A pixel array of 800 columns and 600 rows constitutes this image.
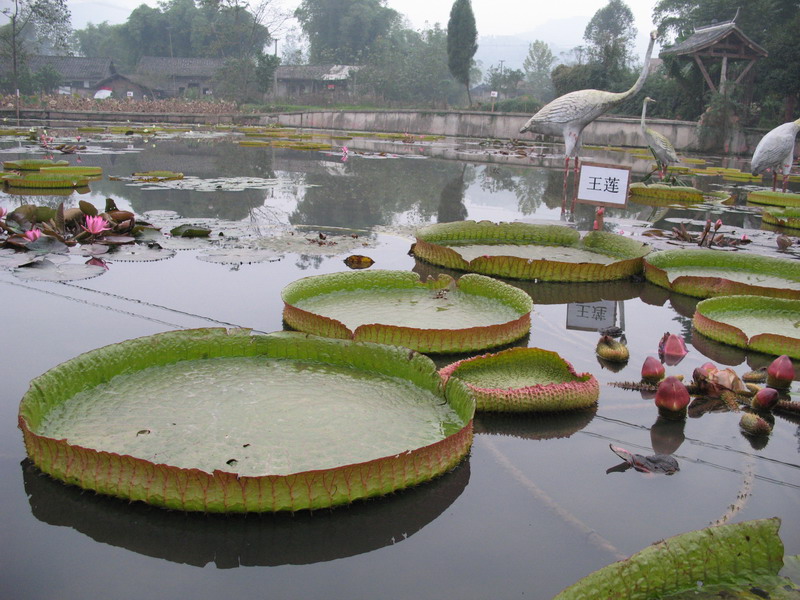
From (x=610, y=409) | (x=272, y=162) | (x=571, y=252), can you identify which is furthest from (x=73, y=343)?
(x=272, y=162)

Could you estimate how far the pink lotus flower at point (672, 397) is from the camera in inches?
119

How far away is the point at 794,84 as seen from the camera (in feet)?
82.5

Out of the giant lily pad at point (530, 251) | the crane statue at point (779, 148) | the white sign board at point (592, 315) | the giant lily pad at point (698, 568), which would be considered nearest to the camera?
the giant lily pad at point (698, 568)

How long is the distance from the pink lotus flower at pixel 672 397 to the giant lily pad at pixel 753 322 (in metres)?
1.06

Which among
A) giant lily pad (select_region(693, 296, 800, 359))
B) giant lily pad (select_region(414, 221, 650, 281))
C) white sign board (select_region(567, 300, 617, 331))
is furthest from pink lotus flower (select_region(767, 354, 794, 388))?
giant lily pad (select_region(414, 221, 650, 281))

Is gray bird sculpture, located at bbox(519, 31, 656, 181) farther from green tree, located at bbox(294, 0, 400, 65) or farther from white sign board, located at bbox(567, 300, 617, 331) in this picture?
green tree, located at bbox(294, 0, 400, 65)

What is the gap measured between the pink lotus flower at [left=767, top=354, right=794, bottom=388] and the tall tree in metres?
40.0

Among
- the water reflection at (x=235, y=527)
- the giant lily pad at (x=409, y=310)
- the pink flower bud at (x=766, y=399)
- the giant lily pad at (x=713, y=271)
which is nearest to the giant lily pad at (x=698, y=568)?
the water reflection at (x=235, y=527)

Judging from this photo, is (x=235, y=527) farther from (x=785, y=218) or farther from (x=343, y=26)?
(x=343, y=26)

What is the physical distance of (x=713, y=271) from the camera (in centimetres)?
559

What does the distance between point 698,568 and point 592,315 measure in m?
3.09

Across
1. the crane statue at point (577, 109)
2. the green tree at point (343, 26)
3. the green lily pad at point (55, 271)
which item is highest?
the green tree at point (343, 26)

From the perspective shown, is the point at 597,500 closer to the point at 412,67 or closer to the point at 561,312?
the point at 561,312

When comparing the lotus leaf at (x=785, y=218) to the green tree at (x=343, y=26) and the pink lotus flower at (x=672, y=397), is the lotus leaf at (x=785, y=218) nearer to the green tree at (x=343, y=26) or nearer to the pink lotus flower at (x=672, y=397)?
the pink lotus flower at (x=672, y=397)
